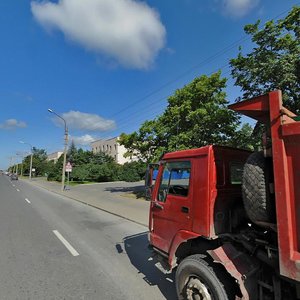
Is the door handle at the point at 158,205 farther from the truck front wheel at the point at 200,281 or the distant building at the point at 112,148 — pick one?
the distant building at the point at 112,148

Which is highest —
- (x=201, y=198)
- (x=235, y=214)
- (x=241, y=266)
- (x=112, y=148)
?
(x=112, y=148)

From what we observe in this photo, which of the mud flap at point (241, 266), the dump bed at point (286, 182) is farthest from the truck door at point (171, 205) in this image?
the dump bed at point (286, 182)

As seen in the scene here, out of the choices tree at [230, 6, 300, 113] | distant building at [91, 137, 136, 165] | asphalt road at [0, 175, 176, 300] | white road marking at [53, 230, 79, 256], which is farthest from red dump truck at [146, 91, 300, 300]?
distant building at [91, 137, 136, 165]

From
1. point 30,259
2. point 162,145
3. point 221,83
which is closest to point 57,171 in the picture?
point 162,145

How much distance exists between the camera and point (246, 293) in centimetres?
304

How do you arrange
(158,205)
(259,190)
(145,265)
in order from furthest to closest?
(145,265) < (158,205) < (259,190)

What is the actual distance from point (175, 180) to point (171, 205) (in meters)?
0.39

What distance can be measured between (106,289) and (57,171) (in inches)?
1979

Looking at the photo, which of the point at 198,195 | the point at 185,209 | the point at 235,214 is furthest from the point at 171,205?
the point at 235,214

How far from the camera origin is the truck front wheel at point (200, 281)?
127 inches

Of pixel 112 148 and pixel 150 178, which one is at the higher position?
pixel 112 148

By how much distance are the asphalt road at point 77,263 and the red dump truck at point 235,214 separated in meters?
0.81

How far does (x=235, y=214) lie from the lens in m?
3.69

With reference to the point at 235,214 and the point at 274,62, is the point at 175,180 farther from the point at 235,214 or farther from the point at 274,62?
the point at 274,62
